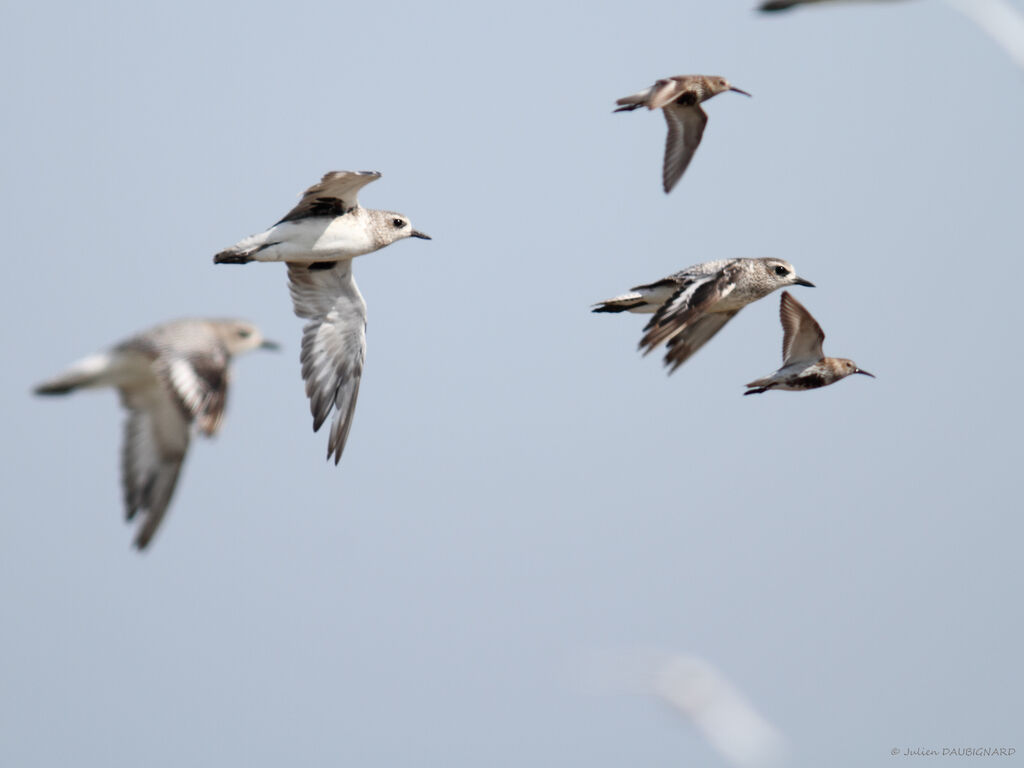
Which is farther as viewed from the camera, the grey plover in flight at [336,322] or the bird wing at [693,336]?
the grey plover in flight at [336,322]

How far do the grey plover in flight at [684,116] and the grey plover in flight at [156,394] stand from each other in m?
6.67

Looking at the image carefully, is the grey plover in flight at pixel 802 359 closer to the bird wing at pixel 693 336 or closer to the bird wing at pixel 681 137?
the bird wing at pixel 693 336

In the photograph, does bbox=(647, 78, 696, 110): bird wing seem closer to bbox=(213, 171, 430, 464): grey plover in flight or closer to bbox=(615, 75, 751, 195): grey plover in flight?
bbox=(615, 75, 751, 195): grey plover in flight

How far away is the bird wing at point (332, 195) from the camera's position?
15.7 metres

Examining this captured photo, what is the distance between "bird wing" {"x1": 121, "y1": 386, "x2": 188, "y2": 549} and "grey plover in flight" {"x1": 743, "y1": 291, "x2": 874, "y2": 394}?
652 centimetres

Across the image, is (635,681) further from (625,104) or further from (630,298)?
(625,104)

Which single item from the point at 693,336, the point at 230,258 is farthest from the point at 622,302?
the point at 230,258

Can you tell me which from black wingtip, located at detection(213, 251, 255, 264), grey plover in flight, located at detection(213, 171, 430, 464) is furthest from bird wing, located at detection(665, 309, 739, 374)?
black wingtip, located at detection(213, 251, 255, 264)

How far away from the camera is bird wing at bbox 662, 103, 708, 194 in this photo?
56.4 feet

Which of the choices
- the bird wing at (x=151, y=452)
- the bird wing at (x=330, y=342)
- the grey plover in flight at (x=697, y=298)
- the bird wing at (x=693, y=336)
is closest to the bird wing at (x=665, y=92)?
the grey plover in flight at (x=697, y=298)

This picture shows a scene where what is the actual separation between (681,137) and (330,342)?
499cm

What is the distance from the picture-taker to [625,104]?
16.1 meters

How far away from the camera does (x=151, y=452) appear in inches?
485

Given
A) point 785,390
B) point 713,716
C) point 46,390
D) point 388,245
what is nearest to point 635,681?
point 713,716
